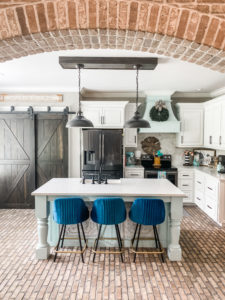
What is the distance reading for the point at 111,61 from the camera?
3.21 meters

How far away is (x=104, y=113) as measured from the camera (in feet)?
17.1

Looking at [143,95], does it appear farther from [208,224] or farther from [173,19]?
[173,19]

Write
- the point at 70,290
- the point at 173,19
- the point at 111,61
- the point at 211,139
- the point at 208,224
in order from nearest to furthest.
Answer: the point at 173,19 → the point at 70,290 → the point at 111,61 → the point at 208,224 → the point at 211,139

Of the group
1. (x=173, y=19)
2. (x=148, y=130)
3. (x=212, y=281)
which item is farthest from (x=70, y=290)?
(x=148, y=130)

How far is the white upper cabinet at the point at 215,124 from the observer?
4586 mm

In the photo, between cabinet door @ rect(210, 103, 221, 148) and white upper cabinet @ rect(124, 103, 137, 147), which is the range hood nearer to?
white upper cabinet @ rect(124, 103, 137, 147)

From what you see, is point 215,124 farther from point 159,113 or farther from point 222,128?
point 159,113

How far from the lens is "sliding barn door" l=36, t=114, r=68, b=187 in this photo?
203 inches

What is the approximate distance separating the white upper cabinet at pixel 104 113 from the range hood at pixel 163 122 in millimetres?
664

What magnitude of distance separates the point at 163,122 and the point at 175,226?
2.99 metres

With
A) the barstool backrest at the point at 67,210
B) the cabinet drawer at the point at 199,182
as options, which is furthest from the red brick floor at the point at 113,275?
the cabinet drawer at the point at 199,182

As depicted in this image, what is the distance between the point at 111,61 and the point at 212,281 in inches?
123

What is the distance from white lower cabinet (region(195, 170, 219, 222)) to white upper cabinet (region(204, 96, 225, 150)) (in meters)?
0.74

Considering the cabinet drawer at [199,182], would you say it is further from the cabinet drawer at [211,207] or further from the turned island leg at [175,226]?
the turned island leg at [175,226]
